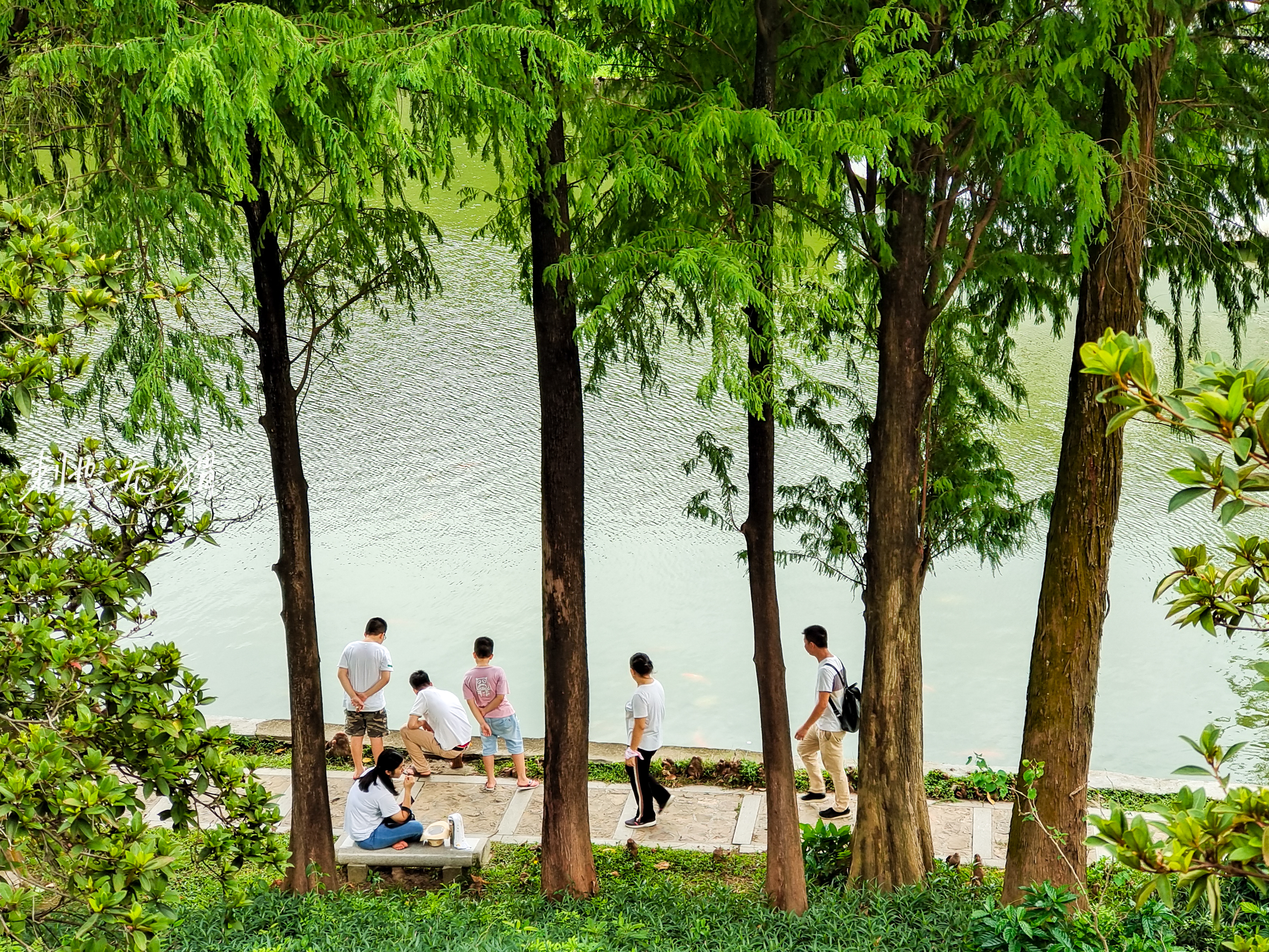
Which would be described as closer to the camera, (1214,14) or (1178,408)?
(1178,408)

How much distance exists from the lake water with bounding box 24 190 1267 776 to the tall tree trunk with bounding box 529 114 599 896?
3302 mm

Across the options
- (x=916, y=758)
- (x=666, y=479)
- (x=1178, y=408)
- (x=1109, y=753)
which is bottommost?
(x=1109, y=753)

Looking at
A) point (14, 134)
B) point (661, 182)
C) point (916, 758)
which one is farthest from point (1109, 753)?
point (14, 134)

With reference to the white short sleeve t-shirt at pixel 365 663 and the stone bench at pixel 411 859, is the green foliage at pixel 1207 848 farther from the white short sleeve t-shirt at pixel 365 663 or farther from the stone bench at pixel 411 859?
the white short sleeve t-shirt at pixel 365 663

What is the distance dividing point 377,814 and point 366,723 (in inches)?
66.2

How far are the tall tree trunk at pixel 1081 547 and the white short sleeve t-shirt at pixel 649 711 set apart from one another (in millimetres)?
2613

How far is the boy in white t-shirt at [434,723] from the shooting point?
8758 mm

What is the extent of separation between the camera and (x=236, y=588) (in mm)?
13656

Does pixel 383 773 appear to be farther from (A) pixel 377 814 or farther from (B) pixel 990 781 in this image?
(B) pixel 990 781

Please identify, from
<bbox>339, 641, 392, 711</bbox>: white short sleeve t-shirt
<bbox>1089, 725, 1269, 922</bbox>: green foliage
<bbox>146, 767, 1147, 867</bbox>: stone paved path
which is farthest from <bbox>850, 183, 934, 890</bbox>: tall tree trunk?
<bbox>1089, 725, 1269, 922</bbox>: green foliage

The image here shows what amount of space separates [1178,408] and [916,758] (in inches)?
208

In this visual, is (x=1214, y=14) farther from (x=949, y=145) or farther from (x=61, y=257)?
(x=61, y=257)

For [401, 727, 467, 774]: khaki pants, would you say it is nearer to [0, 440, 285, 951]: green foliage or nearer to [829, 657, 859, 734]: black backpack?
[829, 657, 859, 734]: black backpack

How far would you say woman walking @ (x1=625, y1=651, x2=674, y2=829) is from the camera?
26.3 feet
